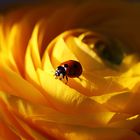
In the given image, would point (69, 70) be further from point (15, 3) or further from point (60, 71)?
point (15, 3)

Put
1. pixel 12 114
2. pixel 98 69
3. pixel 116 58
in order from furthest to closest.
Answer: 1. pixel 116 58
2. pixel 98 69
3. pixel 12 114

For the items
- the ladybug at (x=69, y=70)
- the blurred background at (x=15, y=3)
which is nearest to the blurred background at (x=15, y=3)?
the blurred background at (x=15, y=3)

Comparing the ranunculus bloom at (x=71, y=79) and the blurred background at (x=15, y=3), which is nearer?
the ranunculus bloom at (x=71, y=79)

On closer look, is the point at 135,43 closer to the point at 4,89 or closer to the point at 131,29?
the point at 131,29

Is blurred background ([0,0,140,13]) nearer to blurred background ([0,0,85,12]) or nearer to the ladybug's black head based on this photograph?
blurred background ([0,0,85,12])

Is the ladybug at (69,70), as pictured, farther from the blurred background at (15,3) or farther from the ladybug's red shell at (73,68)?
the blurred background at (15,3)

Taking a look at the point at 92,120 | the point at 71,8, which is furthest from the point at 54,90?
the point at 71,8
